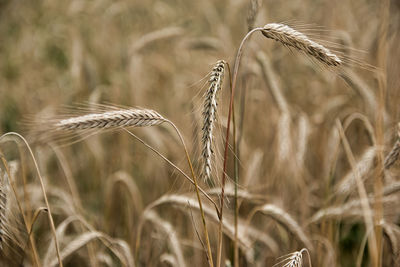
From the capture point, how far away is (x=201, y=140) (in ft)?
3.51

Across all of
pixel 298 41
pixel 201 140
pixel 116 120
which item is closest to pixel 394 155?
pixel 298 41

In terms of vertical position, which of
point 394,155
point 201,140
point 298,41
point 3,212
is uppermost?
point 298,41

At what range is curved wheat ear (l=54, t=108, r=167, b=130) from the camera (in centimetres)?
103

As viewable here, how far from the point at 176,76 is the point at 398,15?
2220mm

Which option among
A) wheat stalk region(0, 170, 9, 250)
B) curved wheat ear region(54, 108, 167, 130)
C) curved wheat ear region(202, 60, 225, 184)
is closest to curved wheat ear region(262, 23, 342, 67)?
curved wheat ear region(202, 60, 225, 184)

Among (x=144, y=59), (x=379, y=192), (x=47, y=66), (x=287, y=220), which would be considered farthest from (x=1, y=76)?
(x=379, y=192)

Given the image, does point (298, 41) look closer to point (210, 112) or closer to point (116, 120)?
point (210, 112)

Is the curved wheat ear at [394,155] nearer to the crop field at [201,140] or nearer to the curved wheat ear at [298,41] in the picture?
the crop field at [201,140]

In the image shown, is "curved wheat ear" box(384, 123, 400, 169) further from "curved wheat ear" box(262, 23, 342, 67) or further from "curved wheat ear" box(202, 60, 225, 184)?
"curved wheat ear" box(202, 60, 225, 184)

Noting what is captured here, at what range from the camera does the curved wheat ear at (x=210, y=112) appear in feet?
3.33

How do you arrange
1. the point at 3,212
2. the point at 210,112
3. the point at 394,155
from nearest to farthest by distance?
the point at 210,112
the point at 3,212
the point at 394,155

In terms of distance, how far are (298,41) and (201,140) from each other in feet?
1.42

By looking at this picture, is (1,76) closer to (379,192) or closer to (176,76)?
(176,76)

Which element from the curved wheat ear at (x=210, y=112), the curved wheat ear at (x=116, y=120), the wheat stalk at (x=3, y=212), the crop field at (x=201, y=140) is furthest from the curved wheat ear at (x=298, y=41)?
the wheat stalk at (x=3, y=212)
